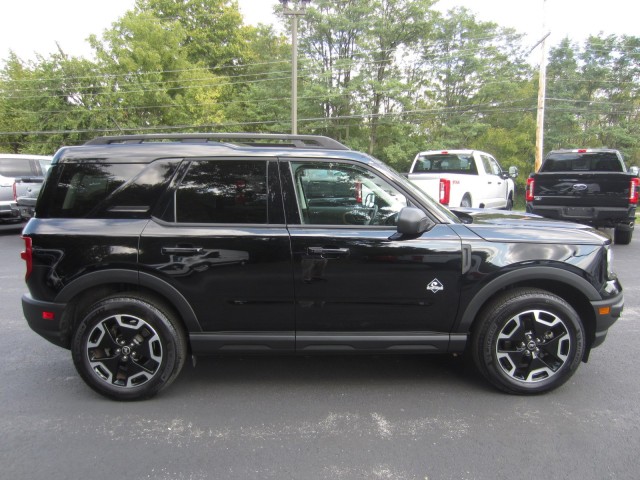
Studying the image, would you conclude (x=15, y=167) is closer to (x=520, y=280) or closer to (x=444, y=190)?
(x=444, y=190)

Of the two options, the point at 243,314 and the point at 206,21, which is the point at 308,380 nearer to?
the point at 243,314

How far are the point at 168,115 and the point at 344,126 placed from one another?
1126 cm

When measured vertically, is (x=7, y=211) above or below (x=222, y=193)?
below

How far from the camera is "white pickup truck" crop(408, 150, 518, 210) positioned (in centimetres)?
920

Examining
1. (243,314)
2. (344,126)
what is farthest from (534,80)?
(243,314)

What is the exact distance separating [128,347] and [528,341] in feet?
9.32

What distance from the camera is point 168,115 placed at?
28016mm

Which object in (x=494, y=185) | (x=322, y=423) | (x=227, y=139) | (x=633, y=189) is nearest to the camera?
(x=322, y=423)

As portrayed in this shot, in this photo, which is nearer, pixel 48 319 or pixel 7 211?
pixel 48 319

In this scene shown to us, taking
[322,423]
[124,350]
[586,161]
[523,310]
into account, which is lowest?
[322,423]

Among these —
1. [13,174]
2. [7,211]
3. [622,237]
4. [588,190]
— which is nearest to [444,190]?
[588,190]

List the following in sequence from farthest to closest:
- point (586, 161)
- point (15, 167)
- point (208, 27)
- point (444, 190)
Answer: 1. point (208, 27)
2. point (15, 167)
3. point (586, 161)
4. point (444, 190)

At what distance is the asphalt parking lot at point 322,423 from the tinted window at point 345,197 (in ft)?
4.24

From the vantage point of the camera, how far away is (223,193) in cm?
313
